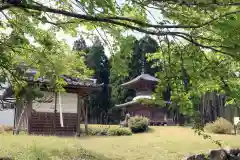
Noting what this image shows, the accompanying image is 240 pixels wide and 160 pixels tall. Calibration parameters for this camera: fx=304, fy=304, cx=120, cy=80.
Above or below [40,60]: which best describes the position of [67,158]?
below

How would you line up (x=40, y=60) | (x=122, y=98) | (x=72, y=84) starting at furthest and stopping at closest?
(x=122, y=98) < (x=72, y=84) < (x=40, y=60)

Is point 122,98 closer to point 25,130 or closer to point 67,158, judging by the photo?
point 25,130

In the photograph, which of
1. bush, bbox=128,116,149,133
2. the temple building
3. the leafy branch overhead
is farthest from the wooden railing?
the leafy branch overhead

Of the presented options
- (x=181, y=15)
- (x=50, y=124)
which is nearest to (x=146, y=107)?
(x=50, y=124)

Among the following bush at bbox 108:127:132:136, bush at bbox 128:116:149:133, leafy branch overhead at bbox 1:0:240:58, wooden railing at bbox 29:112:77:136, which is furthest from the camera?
bush at bbox 128:116:149:133

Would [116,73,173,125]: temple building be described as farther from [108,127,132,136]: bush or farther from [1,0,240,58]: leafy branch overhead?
[1,0,240,58]: leafy branch overhead

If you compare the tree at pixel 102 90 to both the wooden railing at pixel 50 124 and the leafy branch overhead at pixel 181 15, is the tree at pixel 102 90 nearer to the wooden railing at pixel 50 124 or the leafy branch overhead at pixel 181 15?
the wooden railing at pixel 50 124

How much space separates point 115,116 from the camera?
4203cm

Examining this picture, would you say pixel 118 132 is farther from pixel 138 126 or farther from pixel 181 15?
pixel 181 15

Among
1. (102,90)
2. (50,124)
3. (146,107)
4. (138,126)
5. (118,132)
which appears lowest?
(118,132)

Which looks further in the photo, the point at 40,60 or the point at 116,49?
the point at 40,60

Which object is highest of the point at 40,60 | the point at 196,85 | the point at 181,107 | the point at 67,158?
the point at 40,60

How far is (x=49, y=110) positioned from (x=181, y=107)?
1572cm

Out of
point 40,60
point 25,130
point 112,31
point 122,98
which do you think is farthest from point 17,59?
point 122,98
